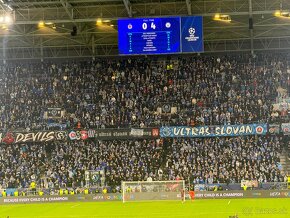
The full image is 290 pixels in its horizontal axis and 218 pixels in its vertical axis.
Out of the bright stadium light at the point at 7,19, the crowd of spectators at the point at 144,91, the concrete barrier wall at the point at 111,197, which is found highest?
the bright stadium light at the point at 7,19

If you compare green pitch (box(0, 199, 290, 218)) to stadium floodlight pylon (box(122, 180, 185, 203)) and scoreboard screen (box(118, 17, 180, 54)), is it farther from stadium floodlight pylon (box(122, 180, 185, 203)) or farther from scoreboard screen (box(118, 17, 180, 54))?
scoreboard screen (box(118, 17, 180, 54))

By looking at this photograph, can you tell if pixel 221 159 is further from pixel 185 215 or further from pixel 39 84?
pixel 39 84

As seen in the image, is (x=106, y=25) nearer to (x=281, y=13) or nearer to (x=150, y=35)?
(x=150, y=35)

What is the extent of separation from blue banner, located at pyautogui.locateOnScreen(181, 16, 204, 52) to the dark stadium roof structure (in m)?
1.65

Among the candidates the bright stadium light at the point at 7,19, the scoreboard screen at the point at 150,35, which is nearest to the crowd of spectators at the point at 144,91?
the scoreboard screen at the point at 150,35

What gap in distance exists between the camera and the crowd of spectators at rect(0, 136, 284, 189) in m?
47.7

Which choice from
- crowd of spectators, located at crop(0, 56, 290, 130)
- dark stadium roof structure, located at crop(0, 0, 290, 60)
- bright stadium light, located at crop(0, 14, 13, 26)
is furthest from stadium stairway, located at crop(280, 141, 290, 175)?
bright stadium light, located at crop(0, 14, 13, 26)

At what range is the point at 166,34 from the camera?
42969 mm

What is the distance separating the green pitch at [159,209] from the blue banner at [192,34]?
1160 centimetres

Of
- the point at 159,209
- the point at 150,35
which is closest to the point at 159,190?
the point at 159,209

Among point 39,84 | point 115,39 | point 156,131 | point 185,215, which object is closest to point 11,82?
point 39,84

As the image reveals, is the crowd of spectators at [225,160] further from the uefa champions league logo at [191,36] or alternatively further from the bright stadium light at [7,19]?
the bright stadium light at [7,19]

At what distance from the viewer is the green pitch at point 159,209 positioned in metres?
32.9

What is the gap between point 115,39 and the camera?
5747 cm
